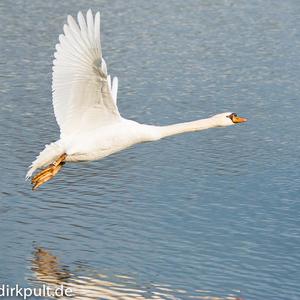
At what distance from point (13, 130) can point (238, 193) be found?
3059mm

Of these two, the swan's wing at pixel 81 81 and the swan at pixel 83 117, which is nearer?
the swan's wing at pixel 81 81

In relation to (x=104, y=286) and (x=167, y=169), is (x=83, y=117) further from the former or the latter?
(x=167, y=169)

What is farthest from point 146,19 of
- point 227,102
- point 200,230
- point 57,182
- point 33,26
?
point 200,230

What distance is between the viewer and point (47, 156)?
966 cm

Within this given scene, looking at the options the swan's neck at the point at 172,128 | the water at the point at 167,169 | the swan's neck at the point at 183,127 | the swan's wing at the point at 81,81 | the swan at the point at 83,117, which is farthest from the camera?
the swan's neck at the point at 183,127

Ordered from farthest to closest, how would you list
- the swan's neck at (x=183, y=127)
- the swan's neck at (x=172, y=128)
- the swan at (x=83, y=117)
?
the swan's neck at (x=183, y=127) < the swan's neck at (x=172, y=128) < the swan at (x=83, y=117)

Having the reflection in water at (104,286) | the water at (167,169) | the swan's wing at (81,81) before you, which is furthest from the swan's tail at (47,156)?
the reflection in water at (104,286)

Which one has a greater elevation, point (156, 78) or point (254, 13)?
point (254, 13)

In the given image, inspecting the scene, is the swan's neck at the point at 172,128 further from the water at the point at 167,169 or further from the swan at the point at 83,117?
the water at the point at 167,169

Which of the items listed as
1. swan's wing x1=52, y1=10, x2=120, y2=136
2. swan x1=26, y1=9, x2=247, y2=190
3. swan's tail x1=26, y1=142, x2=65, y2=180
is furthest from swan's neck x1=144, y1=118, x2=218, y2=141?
swan's tail x1=26, y1=142, x2=65, y2=180

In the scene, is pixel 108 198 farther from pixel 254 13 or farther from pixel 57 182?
pixel 254 13

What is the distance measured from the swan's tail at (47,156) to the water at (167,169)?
1.60 ft

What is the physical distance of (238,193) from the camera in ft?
35.9

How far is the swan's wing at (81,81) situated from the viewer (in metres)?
9.02
